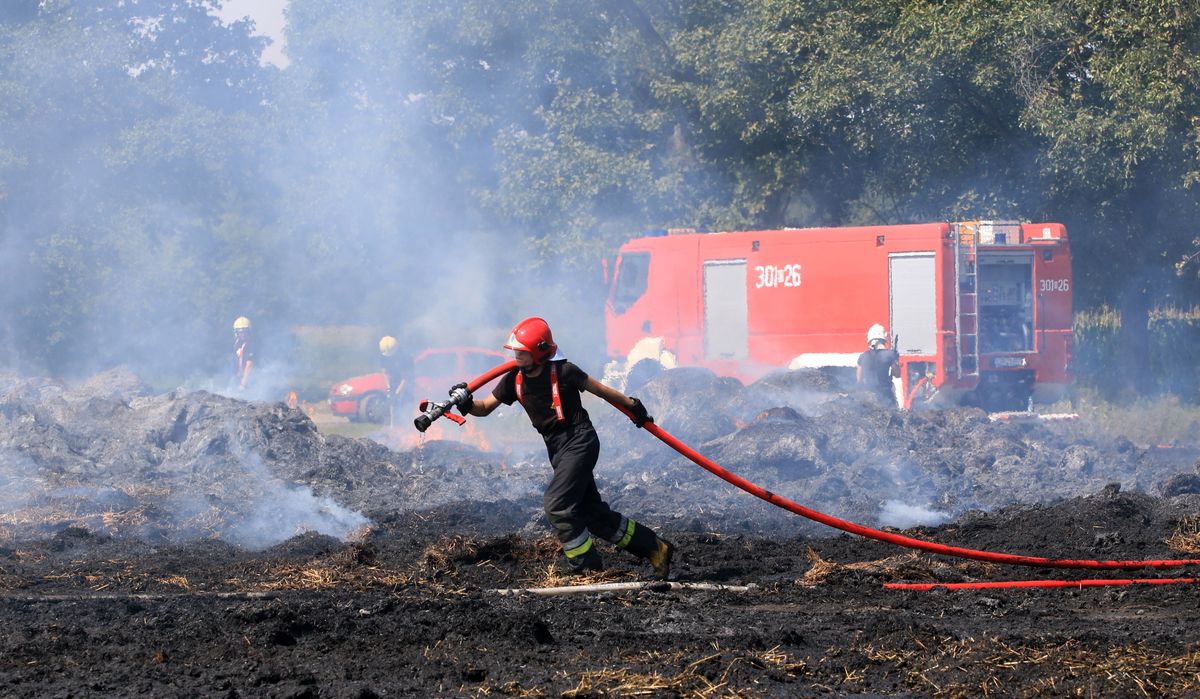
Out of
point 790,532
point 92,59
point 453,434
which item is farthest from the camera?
point 92,59

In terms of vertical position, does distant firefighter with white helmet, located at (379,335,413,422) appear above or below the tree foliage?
below

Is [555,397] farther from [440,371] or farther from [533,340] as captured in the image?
[440,371]

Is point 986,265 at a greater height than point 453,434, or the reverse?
point 986,265

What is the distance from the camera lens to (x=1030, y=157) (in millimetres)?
21422

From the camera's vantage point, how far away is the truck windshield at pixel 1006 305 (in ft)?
62.8

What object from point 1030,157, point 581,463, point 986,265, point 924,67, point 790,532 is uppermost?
point 924,67

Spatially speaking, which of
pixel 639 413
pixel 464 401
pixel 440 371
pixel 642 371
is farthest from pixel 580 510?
pixel 440 371

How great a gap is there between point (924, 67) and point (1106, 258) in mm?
4822

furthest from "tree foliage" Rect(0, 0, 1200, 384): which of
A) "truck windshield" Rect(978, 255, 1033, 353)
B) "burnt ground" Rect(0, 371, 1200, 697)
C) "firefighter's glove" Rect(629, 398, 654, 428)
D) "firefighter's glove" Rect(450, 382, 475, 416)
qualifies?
"firefighter's glove" Rect(450, 382, 475, 416)

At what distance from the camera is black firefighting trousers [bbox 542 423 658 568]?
784 centimetres

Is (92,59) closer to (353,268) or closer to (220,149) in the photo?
(220,149)

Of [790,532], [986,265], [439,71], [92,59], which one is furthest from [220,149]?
[790,532]

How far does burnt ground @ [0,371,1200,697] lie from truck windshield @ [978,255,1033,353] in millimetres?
2297

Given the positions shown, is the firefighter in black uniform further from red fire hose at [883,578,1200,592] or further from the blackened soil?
red fire hose at [883,578,1200,592]
